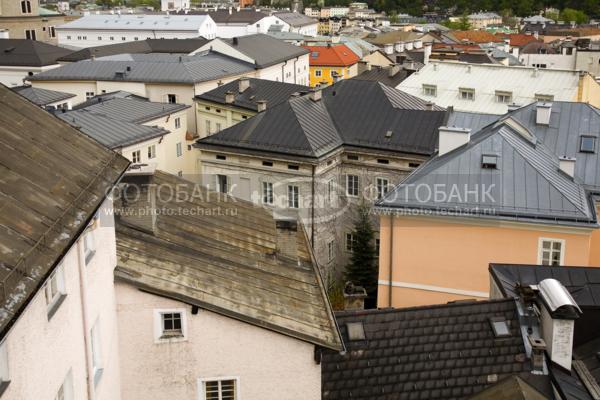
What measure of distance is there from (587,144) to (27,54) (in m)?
60.4

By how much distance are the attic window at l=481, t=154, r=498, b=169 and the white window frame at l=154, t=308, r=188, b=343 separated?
15071 millimetres

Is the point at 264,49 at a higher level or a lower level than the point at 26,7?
lower

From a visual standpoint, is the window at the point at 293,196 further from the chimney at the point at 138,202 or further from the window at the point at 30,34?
the window at the point at 30,34

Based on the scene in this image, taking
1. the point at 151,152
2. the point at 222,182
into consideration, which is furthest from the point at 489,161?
the point at 151,152

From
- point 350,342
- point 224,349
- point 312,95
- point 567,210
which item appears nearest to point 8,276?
point 224,349

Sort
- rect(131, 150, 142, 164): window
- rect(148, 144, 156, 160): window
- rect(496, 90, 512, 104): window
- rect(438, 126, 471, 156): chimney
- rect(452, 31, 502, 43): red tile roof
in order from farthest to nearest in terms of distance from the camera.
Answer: rect(452, 31, 502, 43): red tile roof → rect(496, 90, 512, 104): window → rect(148, 144, 156, 160): window → rect(131, 150, 142, 164): window → rect(438, 126, 471, 156): chimney

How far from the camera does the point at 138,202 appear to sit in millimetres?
17984

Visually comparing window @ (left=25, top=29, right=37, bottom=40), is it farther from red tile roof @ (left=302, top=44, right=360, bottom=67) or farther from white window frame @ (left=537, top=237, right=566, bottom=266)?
white window frame @ (left=537, top=237, right=566, bottom=266)

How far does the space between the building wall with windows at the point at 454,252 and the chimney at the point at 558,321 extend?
9.41 m

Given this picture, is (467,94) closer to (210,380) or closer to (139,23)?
(210,380)

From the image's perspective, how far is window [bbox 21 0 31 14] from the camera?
106 metres

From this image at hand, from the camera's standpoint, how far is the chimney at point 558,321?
14969 millimetres

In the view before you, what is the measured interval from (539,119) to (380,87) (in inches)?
393

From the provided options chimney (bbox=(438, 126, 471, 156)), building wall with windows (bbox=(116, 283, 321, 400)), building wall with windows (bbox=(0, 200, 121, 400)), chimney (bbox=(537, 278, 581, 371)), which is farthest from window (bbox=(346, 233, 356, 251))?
building wall with windows (bbox=(0, 200, 121, 400))
